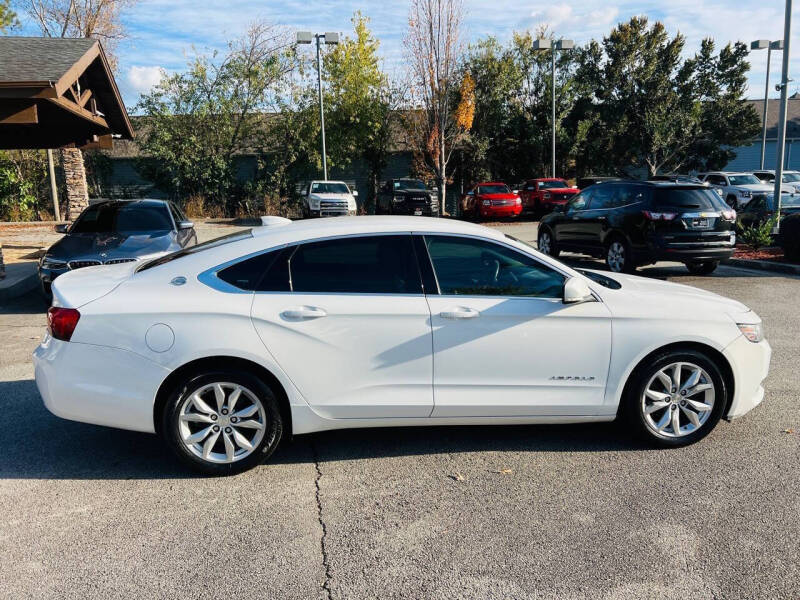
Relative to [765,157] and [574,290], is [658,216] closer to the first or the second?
[574,290]

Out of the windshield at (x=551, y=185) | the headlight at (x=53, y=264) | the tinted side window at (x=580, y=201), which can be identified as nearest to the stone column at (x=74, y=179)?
the headlight at (x=53, y=264)

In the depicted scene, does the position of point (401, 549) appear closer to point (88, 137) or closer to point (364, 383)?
point (364, 383)

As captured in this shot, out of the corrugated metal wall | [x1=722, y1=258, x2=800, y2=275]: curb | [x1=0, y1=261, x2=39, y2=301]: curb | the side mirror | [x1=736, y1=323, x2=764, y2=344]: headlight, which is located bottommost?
[x1=722, y1=258, x2=800, y2=275]: curb

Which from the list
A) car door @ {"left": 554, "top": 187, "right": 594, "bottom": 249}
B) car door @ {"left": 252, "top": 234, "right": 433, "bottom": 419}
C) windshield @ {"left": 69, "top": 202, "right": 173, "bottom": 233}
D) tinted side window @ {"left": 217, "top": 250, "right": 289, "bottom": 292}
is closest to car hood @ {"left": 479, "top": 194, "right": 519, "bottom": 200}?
car door @ {"left": 554, "top": 187, "right": 594, "bottom": 249}

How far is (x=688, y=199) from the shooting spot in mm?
11961

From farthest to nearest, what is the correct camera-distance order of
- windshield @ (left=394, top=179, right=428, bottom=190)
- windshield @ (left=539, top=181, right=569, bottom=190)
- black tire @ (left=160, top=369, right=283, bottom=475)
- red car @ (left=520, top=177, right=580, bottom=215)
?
1. windshield @ (left=539, top=181, right=569, bottom=190)
2. red car @ (left=520, top=177, right=580, bottom=215)
3. windshield @ (left=394, top=179, right=428, bottom=190)
4. black tire @ (left=160, top=369, right=283, bottom=475)

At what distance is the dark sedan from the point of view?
9.04 metres

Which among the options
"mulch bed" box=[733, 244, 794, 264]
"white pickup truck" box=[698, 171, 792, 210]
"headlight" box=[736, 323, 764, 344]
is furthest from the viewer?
"white pickup truck" box=[698, 171, 792, 210]

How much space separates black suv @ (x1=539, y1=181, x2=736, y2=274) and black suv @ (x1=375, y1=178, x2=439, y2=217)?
14.9 m

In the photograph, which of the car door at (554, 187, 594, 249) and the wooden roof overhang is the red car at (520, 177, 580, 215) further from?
the wooden roof overhang

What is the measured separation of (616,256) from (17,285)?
10614mm

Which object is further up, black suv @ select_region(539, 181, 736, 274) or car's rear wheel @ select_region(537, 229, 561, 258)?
black suv @ select_region(539, 181, 736, 274)

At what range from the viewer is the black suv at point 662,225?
11.9m

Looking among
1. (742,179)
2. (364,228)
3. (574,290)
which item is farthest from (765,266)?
(742,179)
